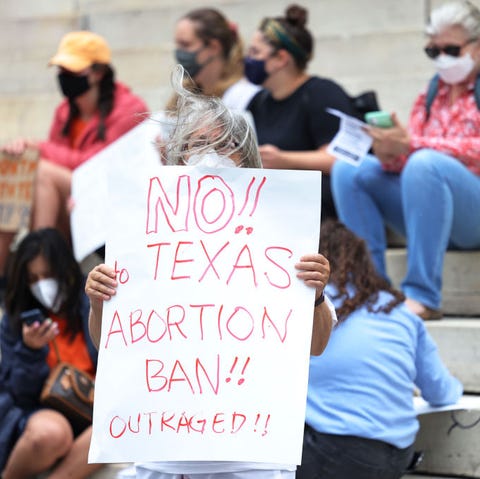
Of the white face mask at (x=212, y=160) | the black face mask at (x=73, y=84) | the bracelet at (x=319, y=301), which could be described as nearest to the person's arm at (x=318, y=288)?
the bracelet at (x=319, y=301)

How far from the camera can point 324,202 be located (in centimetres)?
510

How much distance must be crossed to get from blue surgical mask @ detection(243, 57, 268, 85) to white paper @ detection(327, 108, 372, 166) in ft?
2.46

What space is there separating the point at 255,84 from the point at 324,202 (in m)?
0.74

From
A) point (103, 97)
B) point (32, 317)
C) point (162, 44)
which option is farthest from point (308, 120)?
point (162, 44)

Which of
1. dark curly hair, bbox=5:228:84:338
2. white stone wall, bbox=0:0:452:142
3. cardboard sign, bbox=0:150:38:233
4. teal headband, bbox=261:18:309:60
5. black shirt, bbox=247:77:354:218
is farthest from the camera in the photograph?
white stone wall, bbox=0:0:452:142

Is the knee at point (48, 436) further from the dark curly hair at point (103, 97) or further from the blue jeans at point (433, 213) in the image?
the dark curly hair at point (103, 97)

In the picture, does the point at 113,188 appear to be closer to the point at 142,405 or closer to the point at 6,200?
the point at 142,405

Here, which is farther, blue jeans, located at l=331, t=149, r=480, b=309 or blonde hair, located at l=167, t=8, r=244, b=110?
blonde hair, located at l=167, t=8, r=244, b=110

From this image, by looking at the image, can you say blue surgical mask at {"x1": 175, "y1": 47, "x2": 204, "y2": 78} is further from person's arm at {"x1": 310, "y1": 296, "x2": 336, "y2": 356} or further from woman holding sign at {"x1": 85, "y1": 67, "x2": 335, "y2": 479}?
person's arm at {"x1": 310, "y1": 296, "x2": 336, "y2": 356}

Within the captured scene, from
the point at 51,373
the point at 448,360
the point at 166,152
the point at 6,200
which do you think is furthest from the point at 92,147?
the point at 166,152

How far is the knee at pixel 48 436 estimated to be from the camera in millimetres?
3982

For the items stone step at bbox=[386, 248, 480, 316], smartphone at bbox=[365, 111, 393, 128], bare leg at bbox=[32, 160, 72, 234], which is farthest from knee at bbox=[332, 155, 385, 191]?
bare leg at bbox=[32, 160, 72, 234]

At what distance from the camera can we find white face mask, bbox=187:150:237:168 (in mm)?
2631

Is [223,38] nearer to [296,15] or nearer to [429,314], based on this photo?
[296,15]
